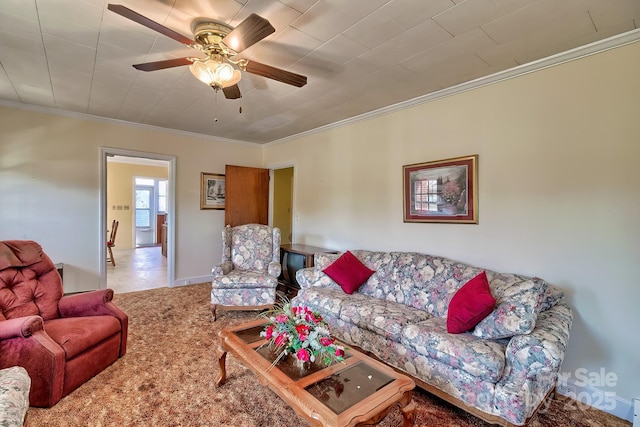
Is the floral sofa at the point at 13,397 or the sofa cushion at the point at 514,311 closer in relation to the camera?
the floral sofa at the point at 13,397

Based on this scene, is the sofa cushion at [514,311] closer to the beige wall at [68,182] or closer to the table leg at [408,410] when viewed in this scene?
the table leg at [408,410]

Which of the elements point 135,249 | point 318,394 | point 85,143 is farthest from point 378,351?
point 135,249

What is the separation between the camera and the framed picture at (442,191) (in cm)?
284

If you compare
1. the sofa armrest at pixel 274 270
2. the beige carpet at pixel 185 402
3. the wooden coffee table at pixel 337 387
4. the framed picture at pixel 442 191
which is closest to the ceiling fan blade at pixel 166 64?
the wooden coffee table at pixel 337 387

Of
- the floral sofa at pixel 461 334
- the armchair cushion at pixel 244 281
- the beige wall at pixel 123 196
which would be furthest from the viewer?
the beige wall at pixel 123 196

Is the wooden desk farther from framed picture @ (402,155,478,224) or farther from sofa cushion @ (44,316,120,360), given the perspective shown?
sofa cushion @ (44,316,120,360)

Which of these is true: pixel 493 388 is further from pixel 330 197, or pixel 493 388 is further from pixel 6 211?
pixel 6 211

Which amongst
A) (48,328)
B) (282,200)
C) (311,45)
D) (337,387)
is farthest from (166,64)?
(282,200)

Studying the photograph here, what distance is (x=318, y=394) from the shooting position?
155 cm

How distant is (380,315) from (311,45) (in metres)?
2.22

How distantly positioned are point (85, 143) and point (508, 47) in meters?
5.10

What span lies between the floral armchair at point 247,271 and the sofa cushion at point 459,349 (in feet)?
6.34

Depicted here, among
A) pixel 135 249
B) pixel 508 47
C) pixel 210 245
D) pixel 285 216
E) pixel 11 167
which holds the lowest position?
pixel 135 249

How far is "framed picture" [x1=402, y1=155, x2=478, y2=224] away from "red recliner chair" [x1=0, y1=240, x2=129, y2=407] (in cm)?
306
